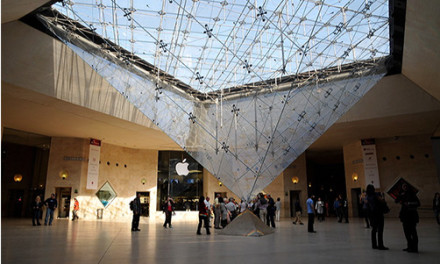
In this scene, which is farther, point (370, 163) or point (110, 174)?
point (110, 174)

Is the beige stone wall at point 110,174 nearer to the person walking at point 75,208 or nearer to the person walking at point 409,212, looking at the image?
the person walking at point 75,208

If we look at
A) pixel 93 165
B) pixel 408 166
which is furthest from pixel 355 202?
pixel 93 165

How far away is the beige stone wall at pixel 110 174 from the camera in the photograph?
57.8 feet

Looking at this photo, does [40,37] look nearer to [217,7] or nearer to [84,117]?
[84,117]

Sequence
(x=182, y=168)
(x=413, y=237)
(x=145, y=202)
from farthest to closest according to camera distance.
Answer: (x=182, y=168) → (x=145, y=202) → (x=413, y=237)

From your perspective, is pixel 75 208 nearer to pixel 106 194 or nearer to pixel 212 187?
pixel 106 194

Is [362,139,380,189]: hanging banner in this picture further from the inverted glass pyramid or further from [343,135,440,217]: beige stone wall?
the inverted glass pyramid

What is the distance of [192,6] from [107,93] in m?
5.20

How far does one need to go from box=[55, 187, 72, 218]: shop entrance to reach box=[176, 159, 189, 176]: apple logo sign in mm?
7865

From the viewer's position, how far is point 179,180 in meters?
23.4

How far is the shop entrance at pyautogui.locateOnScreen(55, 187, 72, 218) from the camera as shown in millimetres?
18141

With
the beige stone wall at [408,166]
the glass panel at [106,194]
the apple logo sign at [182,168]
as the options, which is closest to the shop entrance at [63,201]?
the glass panel at [106,194]

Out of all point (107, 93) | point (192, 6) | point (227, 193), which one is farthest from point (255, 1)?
point (227, 193)

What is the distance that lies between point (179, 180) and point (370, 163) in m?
13.1
